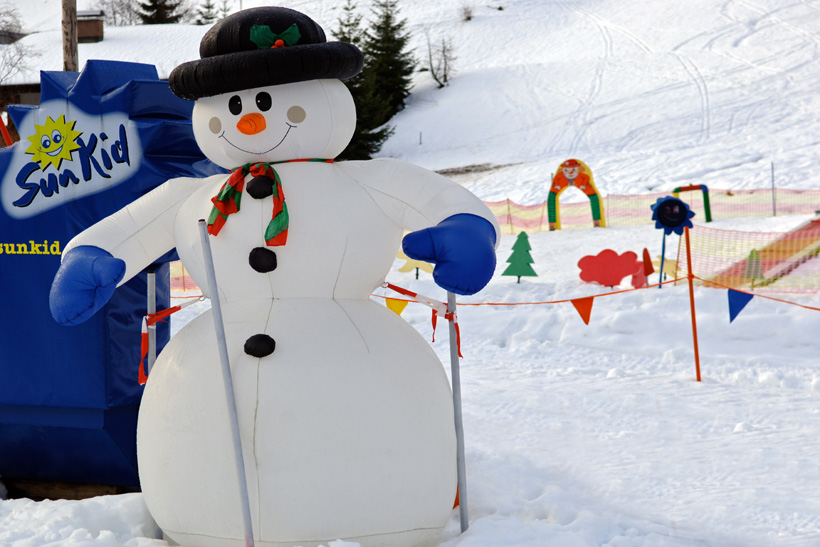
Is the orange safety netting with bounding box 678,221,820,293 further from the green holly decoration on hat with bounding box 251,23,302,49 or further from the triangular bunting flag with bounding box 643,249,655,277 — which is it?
the green holly decoration on hat with bounding box 251,23,302,49

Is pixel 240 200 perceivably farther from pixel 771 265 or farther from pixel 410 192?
pixel 771 265

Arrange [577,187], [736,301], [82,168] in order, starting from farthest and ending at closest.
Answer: [577,187]
[736,301]
[82,168]

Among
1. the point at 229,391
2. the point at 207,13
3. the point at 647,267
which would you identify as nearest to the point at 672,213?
the point at 647,267

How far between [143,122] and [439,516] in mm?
2439

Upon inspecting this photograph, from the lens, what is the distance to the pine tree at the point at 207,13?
46022 millimetres

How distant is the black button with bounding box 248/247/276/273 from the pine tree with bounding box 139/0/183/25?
161 ft

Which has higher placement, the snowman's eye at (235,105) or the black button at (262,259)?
the snowman's eye at (235,105)

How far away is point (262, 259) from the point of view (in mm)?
3215

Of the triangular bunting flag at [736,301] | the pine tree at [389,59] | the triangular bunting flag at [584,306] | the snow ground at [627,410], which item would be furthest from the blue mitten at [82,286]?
the pine tree at [389,59]

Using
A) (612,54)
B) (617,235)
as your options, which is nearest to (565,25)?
(612,54)

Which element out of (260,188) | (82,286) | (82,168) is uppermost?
(82,168)

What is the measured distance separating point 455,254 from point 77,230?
2.35 meters

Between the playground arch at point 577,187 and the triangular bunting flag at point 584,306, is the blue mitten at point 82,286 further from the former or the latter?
the playground arch at point 577,187

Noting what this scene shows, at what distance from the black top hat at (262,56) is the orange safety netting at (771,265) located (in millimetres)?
6318
